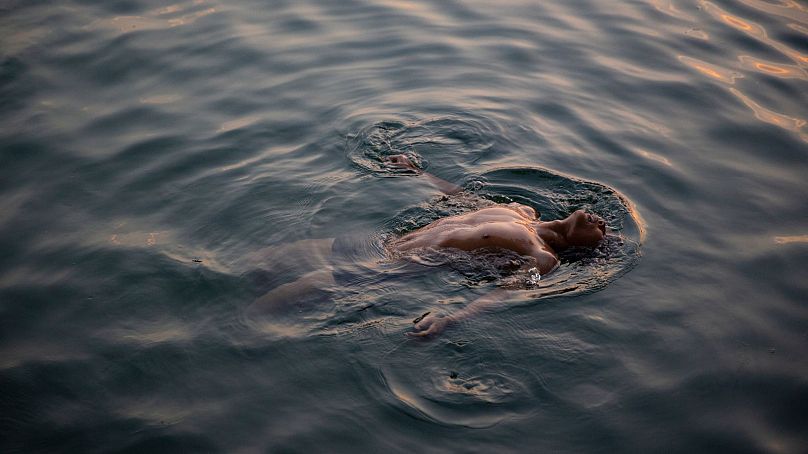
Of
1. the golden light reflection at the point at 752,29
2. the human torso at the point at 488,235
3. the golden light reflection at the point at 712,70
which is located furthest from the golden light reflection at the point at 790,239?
the golden light reflection at the point at 752,29

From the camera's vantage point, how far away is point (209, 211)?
6.45 meters

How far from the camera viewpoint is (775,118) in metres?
8.08

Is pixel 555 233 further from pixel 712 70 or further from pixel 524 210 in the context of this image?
pixel 712 70

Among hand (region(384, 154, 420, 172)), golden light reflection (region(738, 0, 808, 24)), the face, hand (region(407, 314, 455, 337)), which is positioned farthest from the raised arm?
golden light reflection (region(738, 0, 808, 24))

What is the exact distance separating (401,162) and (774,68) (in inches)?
214

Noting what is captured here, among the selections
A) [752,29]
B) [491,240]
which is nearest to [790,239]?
[491,240]

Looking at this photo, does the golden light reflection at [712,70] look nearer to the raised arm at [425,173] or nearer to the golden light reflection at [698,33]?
the golden light reflection at [698,33]

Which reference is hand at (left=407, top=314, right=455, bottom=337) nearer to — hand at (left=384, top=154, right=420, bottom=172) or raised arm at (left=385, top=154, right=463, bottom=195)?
raised arm at (left=385, top=154, right=463, bottom=195)

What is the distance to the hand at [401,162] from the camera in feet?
23.1

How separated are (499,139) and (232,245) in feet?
10.4

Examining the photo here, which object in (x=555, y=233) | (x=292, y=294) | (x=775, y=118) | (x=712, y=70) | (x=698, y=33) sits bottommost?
(x=292, y=294)

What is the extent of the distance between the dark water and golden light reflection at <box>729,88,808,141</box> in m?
0.05

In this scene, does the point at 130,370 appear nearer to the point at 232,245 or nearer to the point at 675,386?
the point at 232,245

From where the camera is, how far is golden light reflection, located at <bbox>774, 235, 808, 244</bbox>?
20.4 ft
